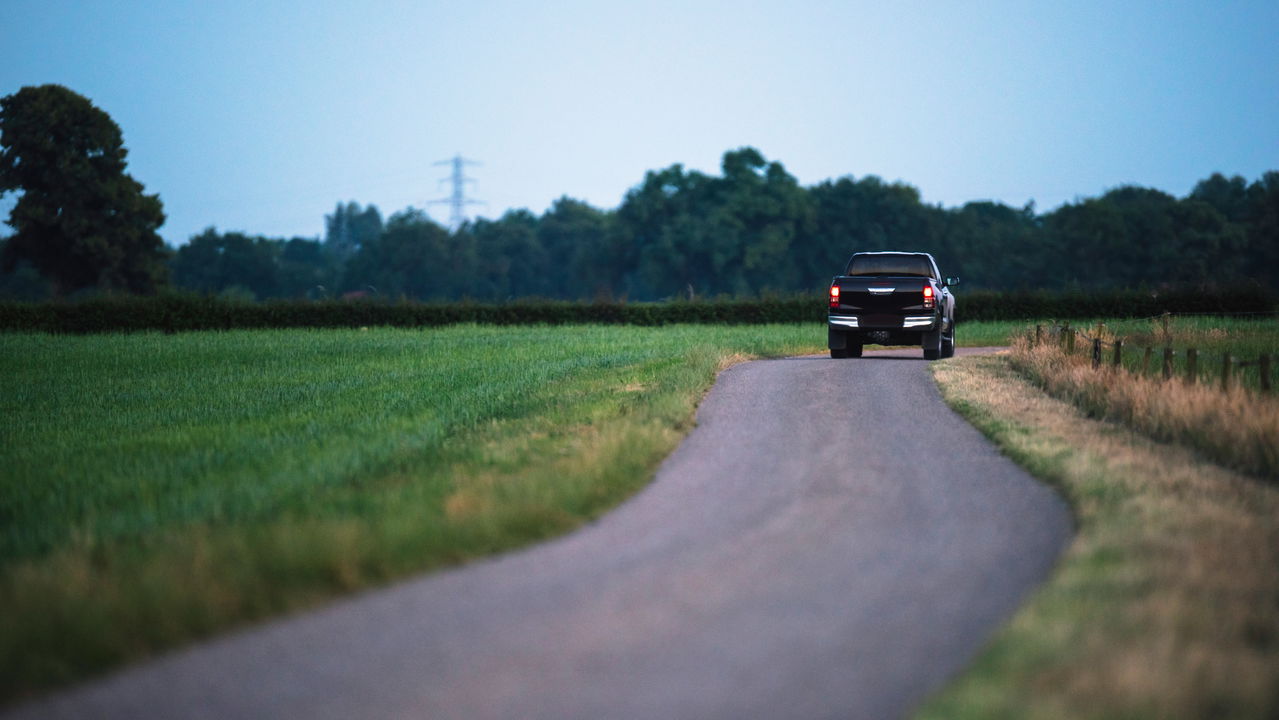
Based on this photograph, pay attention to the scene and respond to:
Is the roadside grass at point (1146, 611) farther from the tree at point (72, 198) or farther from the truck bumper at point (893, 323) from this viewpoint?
the tree at point (72, 198)

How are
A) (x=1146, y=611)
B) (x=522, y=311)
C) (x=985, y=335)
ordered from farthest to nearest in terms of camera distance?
(x=522, y=311) → (x=985, y=335) → (x=1146, y=611)

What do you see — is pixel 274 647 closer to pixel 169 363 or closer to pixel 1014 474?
pixel 1014 474

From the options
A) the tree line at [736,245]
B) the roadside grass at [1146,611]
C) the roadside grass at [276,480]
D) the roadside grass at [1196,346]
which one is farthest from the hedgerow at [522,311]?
the roadside grass at [1146,611]

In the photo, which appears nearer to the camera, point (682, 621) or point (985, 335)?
point (682, 621)

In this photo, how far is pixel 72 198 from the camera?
213 feet

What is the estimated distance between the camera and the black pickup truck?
72.6ft

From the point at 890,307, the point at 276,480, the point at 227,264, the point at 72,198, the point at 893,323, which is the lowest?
the point at 276,480

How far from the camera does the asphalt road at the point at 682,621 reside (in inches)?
197

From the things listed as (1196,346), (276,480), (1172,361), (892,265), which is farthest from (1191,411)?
(1196,346)

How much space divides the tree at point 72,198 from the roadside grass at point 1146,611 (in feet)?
214

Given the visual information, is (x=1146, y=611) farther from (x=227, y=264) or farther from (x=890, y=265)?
(x=227, y=264)

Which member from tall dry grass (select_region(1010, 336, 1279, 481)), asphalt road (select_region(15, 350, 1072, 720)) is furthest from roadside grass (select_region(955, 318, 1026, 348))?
asphalt road (select_region(15, 350, 1072, 720))

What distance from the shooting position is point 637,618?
19.8 ft

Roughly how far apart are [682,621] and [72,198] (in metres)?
68.9
